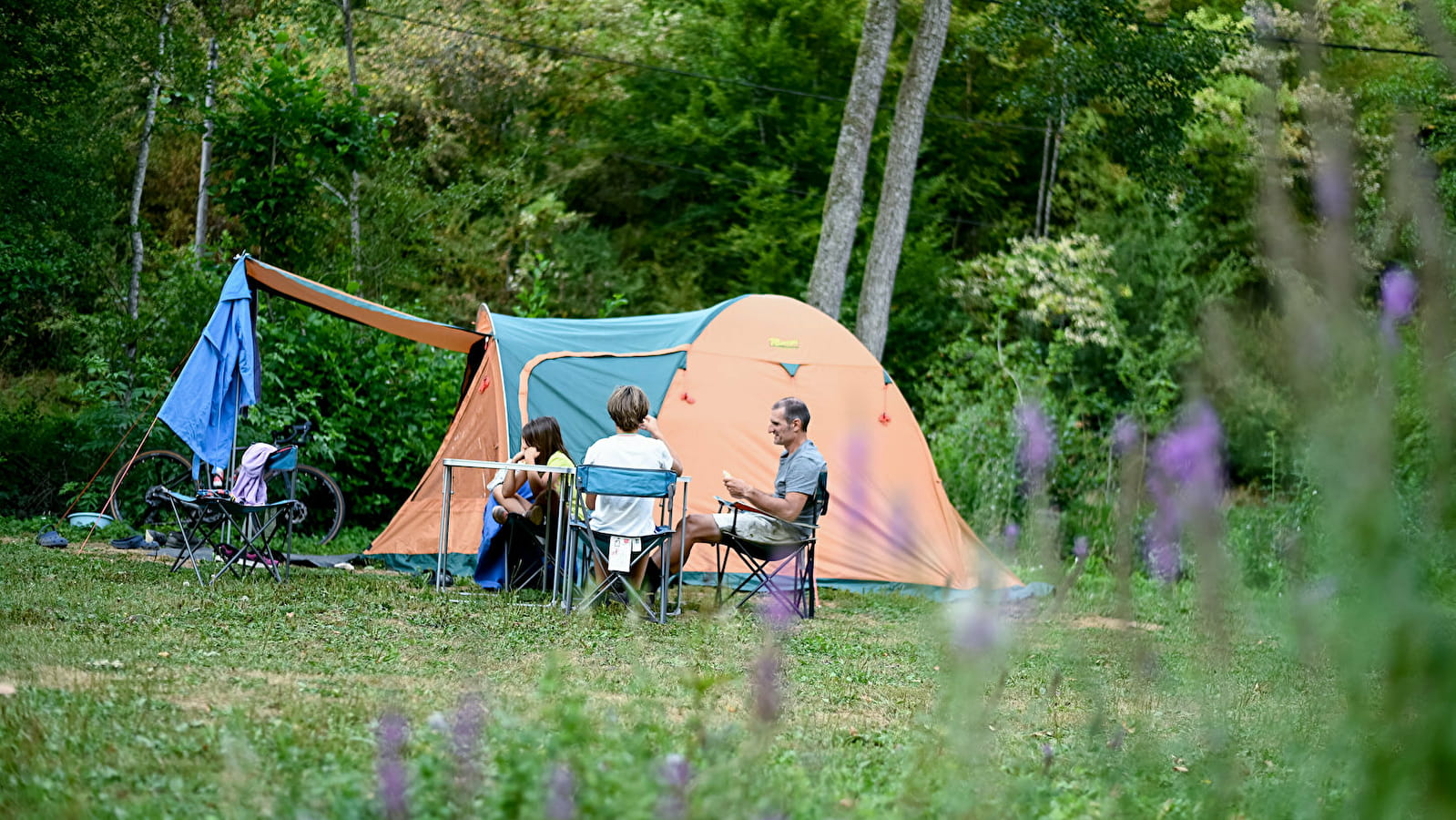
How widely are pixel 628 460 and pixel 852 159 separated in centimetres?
556

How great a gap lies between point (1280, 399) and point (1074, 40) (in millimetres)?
10266

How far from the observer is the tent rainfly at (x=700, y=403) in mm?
7281

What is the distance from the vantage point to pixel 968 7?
18.2 meters

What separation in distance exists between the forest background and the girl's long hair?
2477 mm

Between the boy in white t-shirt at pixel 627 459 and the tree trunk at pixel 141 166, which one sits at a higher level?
the tree trunk at pixel 141 166

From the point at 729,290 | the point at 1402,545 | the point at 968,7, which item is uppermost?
the point at 968,7

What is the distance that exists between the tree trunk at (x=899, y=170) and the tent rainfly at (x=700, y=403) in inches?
109

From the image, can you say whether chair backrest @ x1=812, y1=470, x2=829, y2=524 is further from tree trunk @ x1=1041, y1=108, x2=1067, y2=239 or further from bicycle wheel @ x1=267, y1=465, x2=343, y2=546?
tree trunk @ x1=1041, y1=108, x2=1067, y2=239

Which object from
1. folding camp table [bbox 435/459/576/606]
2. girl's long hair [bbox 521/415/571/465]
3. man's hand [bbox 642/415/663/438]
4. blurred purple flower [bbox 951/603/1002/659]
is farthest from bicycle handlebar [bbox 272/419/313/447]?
blurred purple flower [bbox 951/603/1002/659]

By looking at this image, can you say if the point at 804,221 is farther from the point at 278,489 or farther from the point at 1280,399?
the point at 1280,399

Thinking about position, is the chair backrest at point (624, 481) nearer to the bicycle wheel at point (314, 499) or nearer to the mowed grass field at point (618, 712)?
the mowed grass field at point (618, 712)

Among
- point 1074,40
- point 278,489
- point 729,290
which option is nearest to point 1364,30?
point 1074,40

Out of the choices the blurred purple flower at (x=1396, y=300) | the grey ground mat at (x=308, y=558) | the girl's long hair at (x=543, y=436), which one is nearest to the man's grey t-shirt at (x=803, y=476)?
the girl's long hair at (x=543, y=436)

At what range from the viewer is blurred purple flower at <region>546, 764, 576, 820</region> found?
1.66 meters
